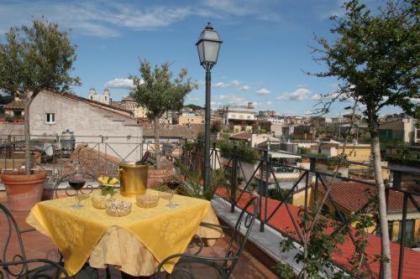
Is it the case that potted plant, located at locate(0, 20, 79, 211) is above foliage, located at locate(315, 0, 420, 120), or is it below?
above

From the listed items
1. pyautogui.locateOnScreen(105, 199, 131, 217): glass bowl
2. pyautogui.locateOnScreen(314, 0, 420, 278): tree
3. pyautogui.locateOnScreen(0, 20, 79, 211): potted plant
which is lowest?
pyautogui.locateOnScreen(105, 199, 131, 217): glass bowl

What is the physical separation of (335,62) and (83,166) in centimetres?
725

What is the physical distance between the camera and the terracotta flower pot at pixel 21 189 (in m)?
5.13

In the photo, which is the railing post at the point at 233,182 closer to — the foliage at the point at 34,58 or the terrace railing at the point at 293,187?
the terrace railing at the point at 293,187

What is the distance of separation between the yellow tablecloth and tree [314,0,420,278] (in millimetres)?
1307

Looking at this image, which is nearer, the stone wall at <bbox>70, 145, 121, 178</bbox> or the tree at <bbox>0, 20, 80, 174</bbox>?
the tree at <bbox>0, 20, 80, 174</bbox>

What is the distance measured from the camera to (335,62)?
2.16 meters

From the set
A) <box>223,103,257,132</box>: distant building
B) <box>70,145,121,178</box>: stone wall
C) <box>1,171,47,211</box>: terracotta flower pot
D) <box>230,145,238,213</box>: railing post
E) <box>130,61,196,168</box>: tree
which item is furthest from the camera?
<box>223,103,257,132</box>: distant building

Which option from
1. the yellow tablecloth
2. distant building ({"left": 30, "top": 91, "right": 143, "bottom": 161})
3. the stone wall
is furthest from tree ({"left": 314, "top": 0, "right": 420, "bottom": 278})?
distant building ({"left": 30, "top": 91, "right": 143, "bottom": 161})

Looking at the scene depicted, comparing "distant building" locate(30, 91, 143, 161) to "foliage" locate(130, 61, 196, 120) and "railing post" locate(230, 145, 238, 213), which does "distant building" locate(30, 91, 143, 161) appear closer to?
"foliage" locate(130, 61, 196, 120)

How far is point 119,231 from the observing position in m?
2.01

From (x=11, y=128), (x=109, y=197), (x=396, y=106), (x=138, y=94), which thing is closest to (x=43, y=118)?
(x=11, y=128)

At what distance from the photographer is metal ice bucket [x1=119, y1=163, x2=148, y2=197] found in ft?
8.80

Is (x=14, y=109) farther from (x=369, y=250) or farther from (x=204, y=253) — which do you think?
(x=369, y=250)
